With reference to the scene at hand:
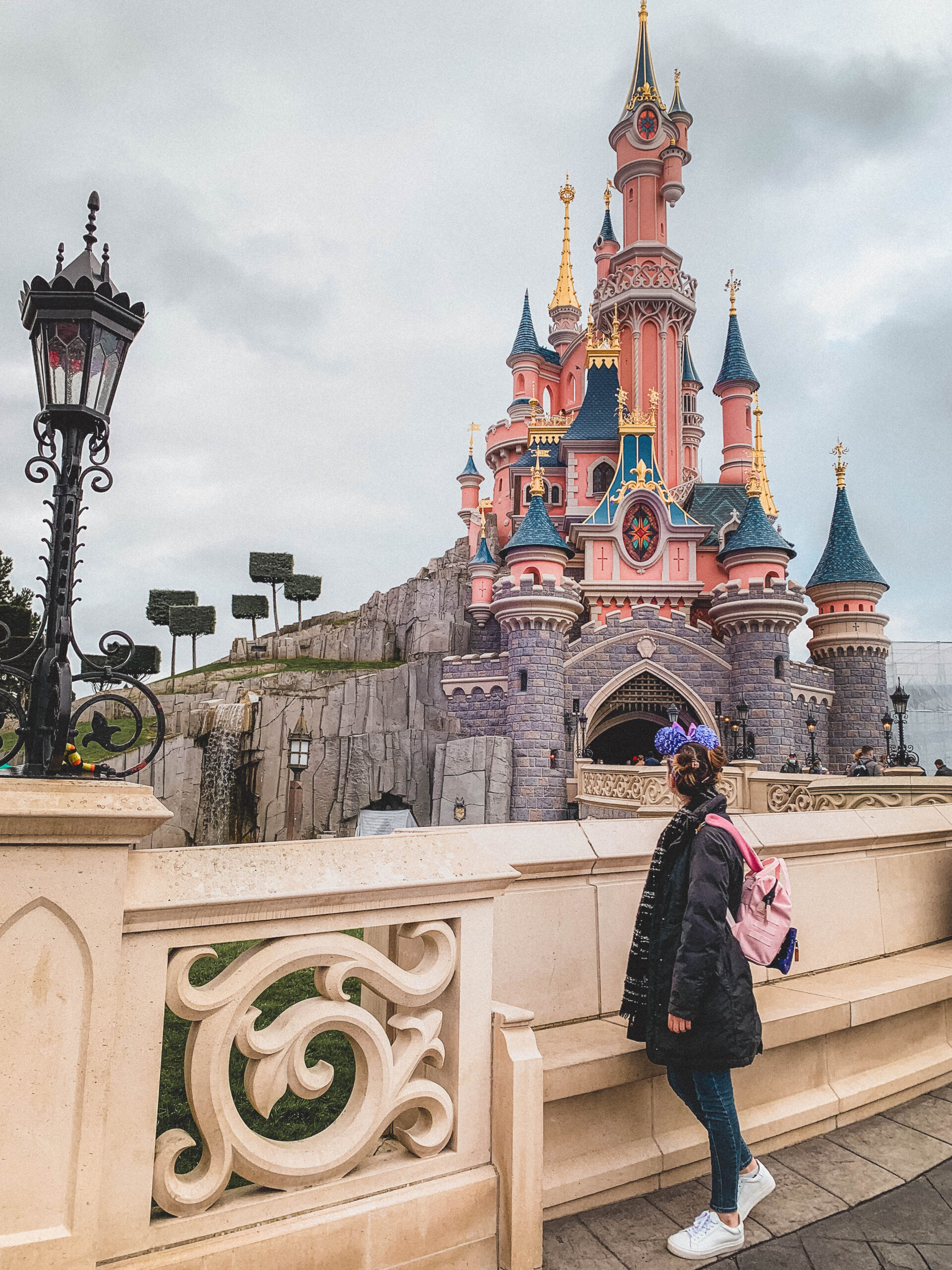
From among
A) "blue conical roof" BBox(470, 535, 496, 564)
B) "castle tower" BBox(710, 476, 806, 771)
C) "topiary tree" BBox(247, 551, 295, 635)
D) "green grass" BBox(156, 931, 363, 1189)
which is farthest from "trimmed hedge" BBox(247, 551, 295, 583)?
"green grass" BBox(156, 931, 363, 1189)

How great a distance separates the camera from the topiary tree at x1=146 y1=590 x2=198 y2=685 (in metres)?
44.1

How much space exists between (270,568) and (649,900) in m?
46.4

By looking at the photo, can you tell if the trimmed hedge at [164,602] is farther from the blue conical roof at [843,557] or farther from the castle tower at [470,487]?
the blue conical roof at [843,557]

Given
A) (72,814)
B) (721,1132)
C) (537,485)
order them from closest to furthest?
(72,814), (721,1132), (537,485)

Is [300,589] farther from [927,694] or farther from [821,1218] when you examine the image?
[821,1218]

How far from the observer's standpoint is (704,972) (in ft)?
8.32

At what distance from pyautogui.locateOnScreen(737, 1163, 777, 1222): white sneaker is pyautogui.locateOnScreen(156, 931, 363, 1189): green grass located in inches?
54.2

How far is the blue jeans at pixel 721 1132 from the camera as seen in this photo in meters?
2.55

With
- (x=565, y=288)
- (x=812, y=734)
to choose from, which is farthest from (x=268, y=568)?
(x=812, y=734)

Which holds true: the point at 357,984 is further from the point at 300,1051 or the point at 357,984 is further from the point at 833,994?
the point at 300,1051

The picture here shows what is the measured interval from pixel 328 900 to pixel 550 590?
73.5 feet

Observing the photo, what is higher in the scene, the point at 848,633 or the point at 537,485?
the point at 537,485

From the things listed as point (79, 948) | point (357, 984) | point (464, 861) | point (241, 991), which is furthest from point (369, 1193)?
point (357, 984)

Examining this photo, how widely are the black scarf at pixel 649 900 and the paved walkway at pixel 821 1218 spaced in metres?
0.57
